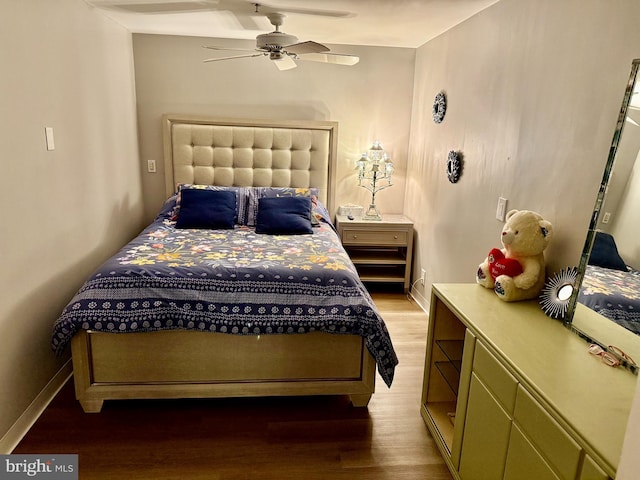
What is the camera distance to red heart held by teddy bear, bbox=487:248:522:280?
201 cm

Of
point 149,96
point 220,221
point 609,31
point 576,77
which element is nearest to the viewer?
point 609,31

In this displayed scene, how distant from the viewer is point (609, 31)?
5.74 feet

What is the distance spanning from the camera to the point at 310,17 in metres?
3.09

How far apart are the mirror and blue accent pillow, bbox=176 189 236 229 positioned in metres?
2.49

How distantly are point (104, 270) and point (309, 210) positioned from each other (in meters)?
1.67

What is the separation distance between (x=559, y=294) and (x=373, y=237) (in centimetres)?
226

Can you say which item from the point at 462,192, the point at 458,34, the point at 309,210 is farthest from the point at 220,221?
the point at 458,34

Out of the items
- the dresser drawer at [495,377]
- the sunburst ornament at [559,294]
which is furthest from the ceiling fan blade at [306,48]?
the dresser drawer at [495,377]

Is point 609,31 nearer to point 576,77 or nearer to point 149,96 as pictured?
point 576,77

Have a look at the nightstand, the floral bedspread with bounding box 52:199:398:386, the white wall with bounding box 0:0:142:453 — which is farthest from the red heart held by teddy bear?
the white wall with bounding box 0:0:142:453

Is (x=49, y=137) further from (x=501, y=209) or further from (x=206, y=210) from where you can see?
(x=501, y=209)

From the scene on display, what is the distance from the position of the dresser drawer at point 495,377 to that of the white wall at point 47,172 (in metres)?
2.08

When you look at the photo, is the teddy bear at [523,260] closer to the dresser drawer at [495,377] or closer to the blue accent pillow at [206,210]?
the dresser drawer at [495,377]

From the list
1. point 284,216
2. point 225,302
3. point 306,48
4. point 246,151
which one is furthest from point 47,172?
point 246,151
